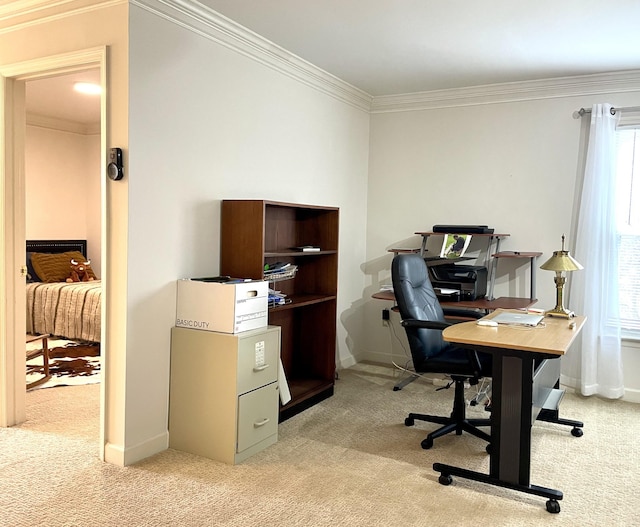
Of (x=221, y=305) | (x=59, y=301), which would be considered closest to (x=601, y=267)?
(x=221, y=305)

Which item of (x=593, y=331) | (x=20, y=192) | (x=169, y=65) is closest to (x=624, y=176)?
(x=593, y=331)

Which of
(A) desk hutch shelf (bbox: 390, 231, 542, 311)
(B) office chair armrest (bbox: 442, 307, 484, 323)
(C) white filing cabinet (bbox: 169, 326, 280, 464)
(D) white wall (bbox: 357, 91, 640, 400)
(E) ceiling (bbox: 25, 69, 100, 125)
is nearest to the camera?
(C) white filing cabinet (bbox: 169, 326, 280, 464)

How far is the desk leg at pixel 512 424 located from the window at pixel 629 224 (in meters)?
2.20

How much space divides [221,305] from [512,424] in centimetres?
156

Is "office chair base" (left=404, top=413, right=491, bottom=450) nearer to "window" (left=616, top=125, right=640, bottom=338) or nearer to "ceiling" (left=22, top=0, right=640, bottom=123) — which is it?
"window" (left=616, top=125, right=640, bottom=338)

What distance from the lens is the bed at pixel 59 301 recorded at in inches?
227

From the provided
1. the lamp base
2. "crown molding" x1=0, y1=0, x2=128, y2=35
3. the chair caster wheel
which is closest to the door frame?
"crown molding" x1=0, y1=0, x2=128, y2=35

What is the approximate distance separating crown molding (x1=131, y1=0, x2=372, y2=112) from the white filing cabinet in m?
1.71

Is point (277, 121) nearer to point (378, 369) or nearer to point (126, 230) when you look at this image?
point (126, 230)

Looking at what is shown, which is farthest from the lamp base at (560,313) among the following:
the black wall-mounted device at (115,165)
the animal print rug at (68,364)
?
the animal print rug at (68,364)

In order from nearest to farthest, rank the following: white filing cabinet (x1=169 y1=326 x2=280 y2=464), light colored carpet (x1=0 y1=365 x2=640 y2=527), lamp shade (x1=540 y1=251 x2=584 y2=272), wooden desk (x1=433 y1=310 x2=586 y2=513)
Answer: light colored carpet (x1=0 y1=365 x2=640 y2=527) < wooden desk (x1=433 y1=310 x2=586 y2=513) < white filing cabinet (x1=169 y1=326 x2=280 y2=464) < lamp shade (x1=540 y1=251 x2=584 y2=272)

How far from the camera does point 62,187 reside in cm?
716

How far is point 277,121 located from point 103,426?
228 cm

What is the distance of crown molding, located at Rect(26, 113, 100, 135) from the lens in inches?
269
